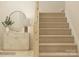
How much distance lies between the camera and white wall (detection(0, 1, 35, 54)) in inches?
135

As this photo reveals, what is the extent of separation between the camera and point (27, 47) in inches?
133

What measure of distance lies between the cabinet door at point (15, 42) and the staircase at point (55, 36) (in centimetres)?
40

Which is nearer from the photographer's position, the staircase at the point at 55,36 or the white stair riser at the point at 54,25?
the staircase at the point at 55,36

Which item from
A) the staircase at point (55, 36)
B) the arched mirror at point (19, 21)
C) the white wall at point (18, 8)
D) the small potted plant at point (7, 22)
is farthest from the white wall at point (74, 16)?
the small potted plant at point (7, 22)

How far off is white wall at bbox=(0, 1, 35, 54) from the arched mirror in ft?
0.28

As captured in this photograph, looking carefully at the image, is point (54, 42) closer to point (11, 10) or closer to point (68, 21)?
point (68, 21)

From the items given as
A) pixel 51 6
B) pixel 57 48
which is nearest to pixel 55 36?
pixel 57 48

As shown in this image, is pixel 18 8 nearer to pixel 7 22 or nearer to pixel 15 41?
pixel 7 22

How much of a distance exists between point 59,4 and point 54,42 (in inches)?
42.6

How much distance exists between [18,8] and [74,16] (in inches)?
47.4

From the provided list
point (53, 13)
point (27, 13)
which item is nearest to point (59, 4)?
point (53, 13)

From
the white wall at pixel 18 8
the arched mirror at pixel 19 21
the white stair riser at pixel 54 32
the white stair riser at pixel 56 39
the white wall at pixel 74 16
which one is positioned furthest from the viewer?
the arched mirror at pixel 19 21

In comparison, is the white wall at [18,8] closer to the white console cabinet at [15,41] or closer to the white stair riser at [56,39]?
the white console cabinet at [15,41]

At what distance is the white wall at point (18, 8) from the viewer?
135 inches
